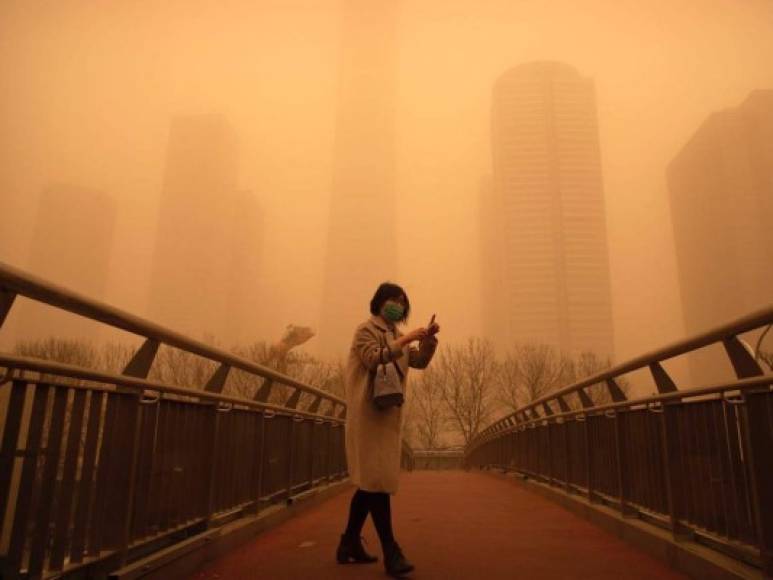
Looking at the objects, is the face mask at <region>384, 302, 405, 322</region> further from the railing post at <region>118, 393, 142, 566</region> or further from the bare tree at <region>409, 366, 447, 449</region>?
the bare tree at <region>409, 366, 447, 449</region>

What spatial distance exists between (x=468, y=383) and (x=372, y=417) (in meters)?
43.2

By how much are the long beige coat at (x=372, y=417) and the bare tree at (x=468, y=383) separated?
41553 mm

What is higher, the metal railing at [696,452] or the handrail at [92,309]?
the handrail at [92,309]

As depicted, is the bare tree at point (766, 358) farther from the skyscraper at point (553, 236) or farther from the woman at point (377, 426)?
the skyscraper at point (553, 236)

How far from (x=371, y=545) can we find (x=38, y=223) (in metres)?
45.9

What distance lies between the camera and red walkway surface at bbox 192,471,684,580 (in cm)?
372

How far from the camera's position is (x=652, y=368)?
413cm

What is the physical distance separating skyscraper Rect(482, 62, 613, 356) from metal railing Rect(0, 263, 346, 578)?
47450 mm

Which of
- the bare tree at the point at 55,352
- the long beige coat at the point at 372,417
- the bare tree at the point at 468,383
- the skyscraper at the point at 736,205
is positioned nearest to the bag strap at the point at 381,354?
the long beige coat at the point at 372,417

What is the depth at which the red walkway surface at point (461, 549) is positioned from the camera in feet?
12.2

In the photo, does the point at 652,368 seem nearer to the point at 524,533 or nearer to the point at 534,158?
the point at 524,533

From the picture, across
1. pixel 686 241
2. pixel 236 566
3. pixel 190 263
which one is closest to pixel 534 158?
pixel 686 241

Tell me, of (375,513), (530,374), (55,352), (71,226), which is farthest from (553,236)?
(375,513)

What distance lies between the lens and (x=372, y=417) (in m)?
3.69
